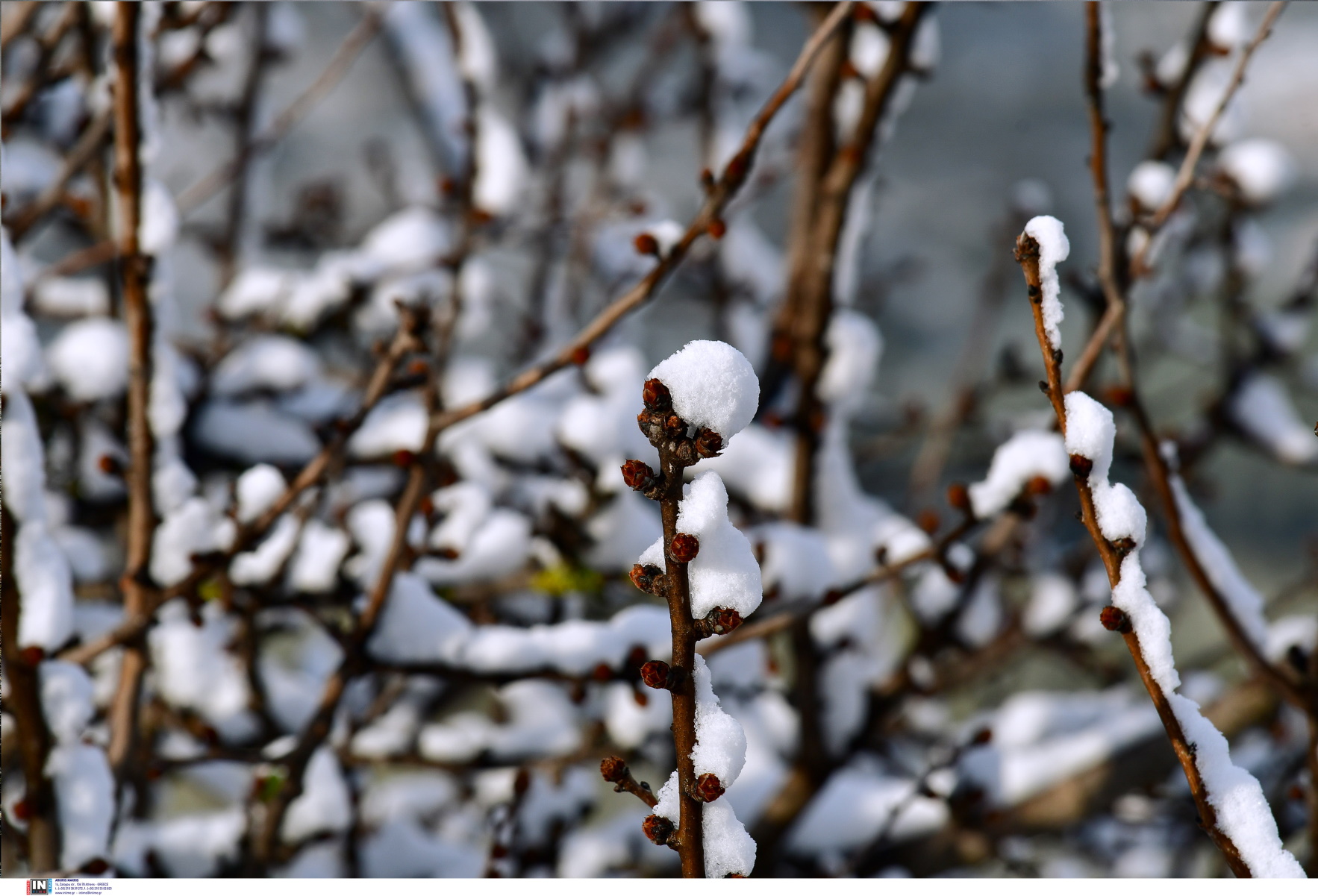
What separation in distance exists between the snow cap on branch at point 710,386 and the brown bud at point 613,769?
9.7 inches

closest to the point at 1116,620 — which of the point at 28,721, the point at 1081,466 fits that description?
the point at 1081,466

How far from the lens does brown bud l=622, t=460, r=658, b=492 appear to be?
571 millimetres

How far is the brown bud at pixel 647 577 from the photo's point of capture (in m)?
0.62

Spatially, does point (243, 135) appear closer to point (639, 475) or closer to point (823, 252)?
point (823, 252)

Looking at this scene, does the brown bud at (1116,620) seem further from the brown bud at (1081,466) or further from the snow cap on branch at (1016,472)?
the snow cap on branch at (1016,472)

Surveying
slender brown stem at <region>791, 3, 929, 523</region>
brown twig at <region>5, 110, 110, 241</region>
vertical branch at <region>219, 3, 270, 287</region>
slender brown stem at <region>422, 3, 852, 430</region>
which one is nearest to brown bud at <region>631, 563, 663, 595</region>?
slender brown stem at <region>422, 3, 852, 430</region>

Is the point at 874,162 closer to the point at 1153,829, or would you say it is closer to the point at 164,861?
the point at 164,861

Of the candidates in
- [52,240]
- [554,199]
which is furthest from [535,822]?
[52,240]

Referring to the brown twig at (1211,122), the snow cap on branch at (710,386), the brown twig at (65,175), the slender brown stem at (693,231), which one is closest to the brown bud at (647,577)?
the snow cap on branch at (710,386)

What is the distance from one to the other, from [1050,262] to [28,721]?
1.16 m

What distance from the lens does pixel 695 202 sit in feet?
11.9

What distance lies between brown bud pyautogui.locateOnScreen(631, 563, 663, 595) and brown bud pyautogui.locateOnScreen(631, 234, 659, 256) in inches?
23.9

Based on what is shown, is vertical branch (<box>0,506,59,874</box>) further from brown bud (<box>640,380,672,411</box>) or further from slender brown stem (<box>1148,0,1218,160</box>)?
slender brown stem (<box>1148,0,1218,160</box>)

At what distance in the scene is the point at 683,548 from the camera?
593 millimetres
